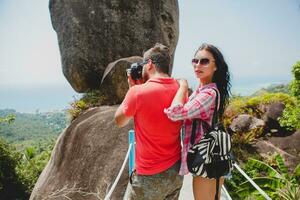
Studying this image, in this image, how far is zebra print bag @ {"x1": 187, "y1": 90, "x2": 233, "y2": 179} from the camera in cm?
258

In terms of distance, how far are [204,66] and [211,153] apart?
26.6 inches

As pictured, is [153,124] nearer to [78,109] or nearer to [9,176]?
[78,109]

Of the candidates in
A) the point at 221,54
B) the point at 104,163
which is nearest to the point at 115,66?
the point at 104,163

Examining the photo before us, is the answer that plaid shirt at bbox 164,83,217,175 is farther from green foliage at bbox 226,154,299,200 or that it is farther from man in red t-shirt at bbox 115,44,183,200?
green foliage at bbox 226,154,299,200

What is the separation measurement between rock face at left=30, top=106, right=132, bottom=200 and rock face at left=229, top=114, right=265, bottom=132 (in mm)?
5281

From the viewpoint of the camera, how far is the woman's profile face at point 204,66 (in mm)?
2781

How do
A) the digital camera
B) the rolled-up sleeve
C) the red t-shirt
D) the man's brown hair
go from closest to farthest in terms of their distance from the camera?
the rolled-up sleeve, the red t-shirt, the man's brown hair, the digital camera

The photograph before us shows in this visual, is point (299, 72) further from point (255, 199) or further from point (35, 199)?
point (35, 199)

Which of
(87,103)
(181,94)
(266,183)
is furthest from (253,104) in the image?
(181,94)

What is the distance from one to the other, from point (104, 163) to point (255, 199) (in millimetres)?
4039

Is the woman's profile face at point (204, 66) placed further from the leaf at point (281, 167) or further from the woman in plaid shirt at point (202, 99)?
the leaf at point (281, 167)

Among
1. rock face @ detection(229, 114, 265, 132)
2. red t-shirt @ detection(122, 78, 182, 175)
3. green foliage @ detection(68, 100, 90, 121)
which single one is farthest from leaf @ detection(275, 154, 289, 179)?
red t-shirt @ detection(122, 78, 182, 175)

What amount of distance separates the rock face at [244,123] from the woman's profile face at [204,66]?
9255mm

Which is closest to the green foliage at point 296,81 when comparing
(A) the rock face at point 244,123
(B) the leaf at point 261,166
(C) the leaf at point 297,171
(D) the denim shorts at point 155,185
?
(C) the leaf at point 297,171
